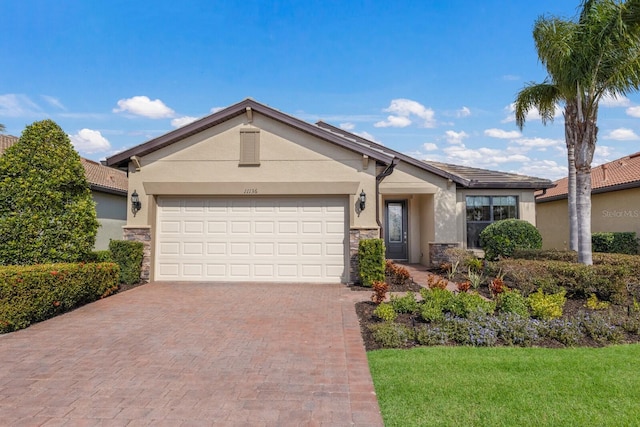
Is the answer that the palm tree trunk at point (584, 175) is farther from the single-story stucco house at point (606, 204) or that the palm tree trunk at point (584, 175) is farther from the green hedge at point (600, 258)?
the single-story stucco house at point (606, 204)

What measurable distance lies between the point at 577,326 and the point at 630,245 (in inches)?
398

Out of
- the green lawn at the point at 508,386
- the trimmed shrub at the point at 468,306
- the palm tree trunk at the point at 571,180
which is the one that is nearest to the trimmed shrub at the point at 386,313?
the trimmed shrub at the point at 468,306

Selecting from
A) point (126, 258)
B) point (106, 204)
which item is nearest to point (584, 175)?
point (126, 258)

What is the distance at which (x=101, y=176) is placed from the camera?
1795 centimetres

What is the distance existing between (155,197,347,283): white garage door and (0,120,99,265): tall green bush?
2783 mm

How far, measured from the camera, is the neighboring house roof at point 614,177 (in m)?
13.6

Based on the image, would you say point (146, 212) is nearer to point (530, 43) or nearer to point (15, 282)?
point (15, 282)

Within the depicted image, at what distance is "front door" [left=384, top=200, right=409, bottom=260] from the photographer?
15.6 meters

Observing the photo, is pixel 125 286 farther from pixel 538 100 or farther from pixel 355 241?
pixel 538 100

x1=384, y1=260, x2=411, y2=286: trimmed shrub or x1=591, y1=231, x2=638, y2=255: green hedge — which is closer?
x1=384, y1=260, x2=411, y2=286: trimmed shrub

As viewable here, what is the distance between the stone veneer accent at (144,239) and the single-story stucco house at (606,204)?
15.1 metres

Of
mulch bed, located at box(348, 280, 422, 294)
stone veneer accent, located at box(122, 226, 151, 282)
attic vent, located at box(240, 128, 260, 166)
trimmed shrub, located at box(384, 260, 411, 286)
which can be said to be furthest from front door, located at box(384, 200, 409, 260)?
stone veneer accent, located at box(122, 226, 151, 282)

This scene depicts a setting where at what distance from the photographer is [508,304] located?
634cm

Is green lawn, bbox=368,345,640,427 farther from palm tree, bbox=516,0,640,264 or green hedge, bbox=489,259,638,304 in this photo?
palm tree, bbox=516,0,640,264
